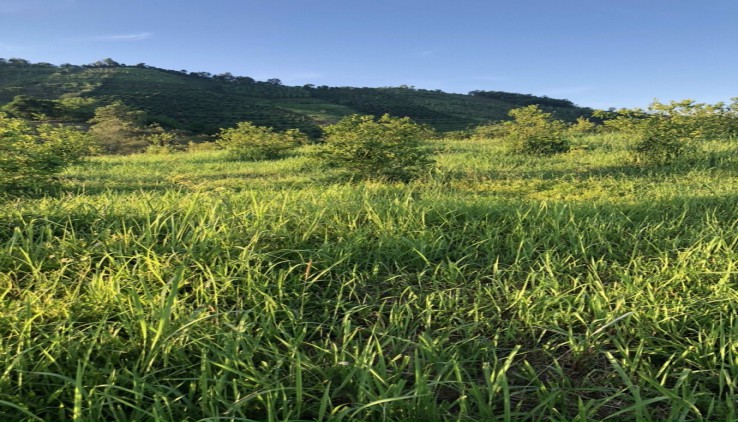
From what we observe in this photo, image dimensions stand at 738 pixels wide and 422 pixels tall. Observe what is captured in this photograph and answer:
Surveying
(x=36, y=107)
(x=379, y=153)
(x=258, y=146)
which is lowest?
(x=258, y=146)

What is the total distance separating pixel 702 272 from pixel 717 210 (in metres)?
1.81

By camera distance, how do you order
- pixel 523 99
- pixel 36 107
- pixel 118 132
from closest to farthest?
pixel 118 132 → pixel 36 107 → pixel 523 99

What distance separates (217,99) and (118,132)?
1141 inches

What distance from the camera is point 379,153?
702cm

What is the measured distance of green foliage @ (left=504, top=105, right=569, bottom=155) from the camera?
396 inches

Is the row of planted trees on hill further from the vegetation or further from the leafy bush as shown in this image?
the vegetation

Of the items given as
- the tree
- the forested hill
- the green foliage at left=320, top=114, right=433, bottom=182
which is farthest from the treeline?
the green foliage at left=320, top=114, right=433, bottom=182

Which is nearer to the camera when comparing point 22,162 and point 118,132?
point 22,162

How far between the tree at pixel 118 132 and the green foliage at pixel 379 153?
1712 cm

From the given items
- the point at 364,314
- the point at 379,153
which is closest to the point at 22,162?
the point at 379,153

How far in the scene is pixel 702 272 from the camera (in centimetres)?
224

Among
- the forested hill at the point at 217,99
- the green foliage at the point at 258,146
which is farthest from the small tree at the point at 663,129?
the forested hill at the point at 217,99

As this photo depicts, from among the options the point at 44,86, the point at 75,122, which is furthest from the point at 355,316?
the point at 44,86

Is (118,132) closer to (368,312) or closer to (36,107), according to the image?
(36,107)
